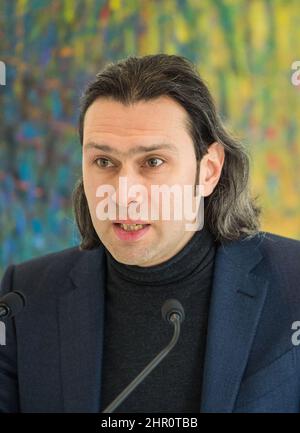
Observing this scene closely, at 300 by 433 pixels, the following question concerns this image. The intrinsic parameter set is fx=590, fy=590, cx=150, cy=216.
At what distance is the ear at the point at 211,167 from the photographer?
1.33 meters

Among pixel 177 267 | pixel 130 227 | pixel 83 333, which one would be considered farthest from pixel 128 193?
pixel 83 333

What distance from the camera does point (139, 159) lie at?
3.95 feet

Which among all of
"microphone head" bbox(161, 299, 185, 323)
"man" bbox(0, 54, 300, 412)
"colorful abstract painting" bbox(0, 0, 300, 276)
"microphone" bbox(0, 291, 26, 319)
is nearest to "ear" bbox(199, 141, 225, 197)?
"man" bbox(0, 54, 300, 412)

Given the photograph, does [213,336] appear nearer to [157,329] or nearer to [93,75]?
[157,329]

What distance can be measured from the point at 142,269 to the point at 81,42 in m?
0.77

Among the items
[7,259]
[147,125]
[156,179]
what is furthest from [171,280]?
[7,259]

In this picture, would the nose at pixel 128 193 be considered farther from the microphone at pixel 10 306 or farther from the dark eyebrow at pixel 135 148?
the microphone at pixel 10 306

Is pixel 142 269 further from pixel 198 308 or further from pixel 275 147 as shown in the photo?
pixel 275 147

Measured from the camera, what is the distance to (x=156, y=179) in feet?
3.95

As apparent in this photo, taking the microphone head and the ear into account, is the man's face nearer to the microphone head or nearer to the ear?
the ear

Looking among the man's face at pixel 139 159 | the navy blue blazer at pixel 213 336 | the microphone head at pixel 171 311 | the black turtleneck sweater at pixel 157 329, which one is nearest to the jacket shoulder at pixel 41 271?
the navy blue blazer at pixel 213 336

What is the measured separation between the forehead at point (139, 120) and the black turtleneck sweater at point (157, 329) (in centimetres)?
26

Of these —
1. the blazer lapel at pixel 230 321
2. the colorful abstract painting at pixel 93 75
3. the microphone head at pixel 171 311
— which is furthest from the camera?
the colorful abstract painting at pixel 93 75

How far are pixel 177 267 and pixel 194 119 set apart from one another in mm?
327
